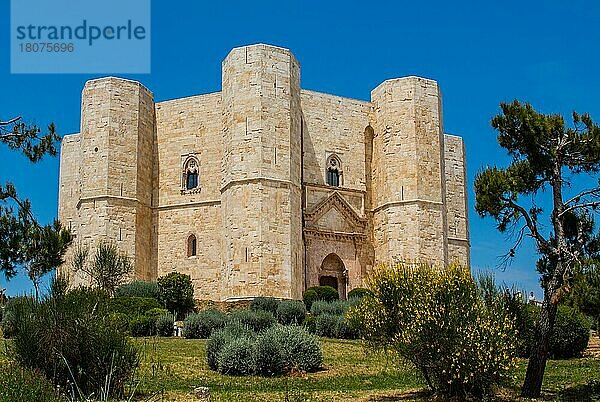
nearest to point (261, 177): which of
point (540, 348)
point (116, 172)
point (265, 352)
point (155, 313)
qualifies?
point (116, 172)

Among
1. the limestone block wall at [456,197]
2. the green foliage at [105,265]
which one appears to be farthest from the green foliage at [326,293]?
the limestone block wall at [456,197]

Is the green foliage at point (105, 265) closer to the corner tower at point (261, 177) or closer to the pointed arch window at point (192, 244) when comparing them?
the pointed arch window at point (192, 244)

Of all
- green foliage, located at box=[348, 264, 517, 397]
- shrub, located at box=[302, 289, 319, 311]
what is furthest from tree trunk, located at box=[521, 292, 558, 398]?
shrub, located at box=[302, 289, 319, 311]

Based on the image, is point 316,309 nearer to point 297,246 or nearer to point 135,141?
point 297,246

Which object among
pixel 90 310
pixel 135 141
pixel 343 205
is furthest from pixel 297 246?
pixel 90 310

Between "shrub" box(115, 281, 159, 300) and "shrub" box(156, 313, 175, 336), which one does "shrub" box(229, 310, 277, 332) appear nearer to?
"shrub" box(156, 313, 175, 336)

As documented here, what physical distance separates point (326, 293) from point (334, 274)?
3.59 meters

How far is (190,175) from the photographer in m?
35.9

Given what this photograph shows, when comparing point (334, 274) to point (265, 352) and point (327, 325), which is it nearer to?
point (327, 325)

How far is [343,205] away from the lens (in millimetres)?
35688

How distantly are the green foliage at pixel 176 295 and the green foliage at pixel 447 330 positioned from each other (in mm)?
15446

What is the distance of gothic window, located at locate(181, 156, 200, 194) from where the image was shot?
3566cm

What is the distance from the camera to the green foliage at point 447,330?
1247 centimetres

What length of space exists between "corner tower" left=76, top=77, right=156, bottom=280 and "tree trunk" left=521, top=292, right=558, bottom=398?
23.3m
